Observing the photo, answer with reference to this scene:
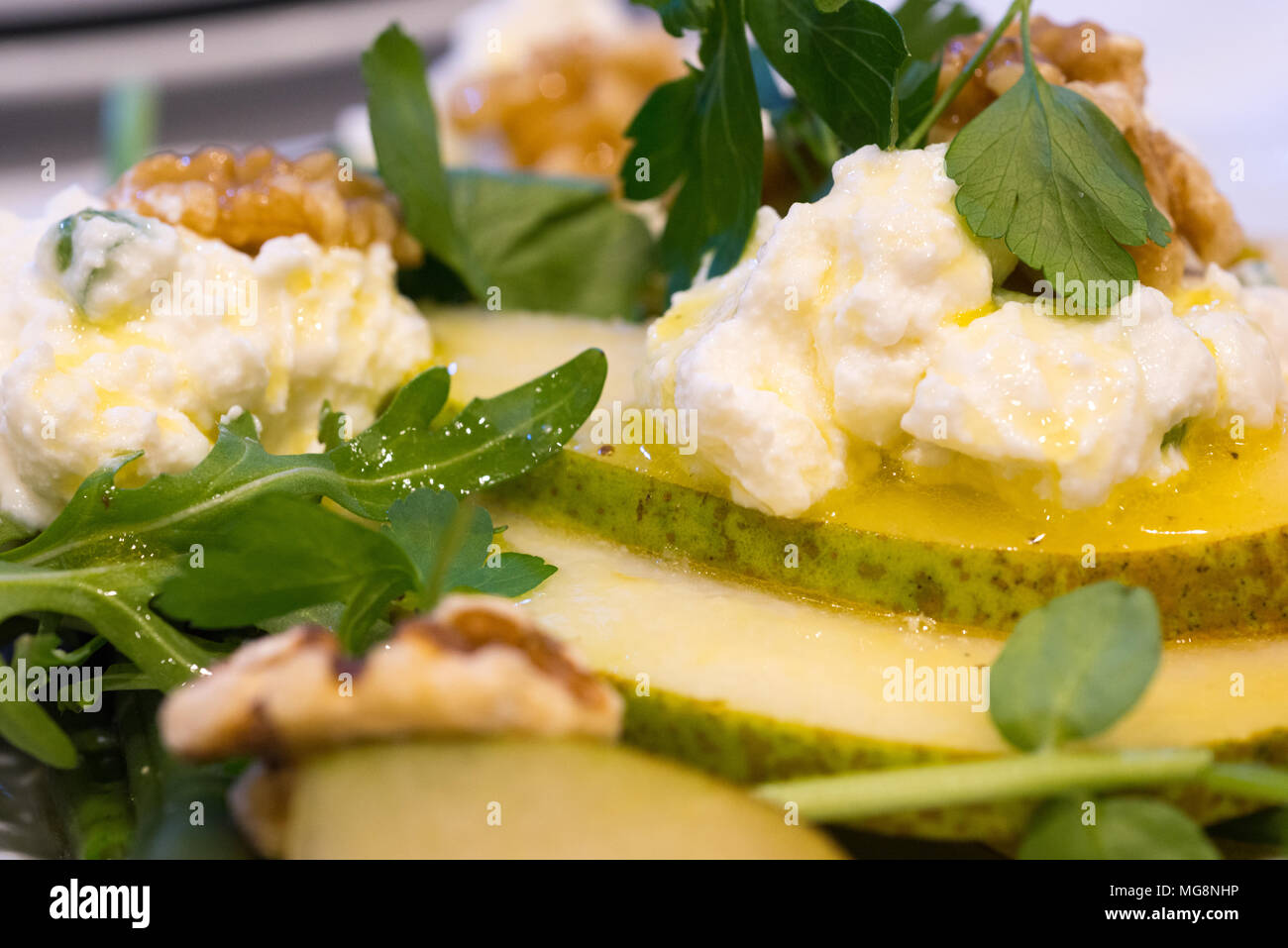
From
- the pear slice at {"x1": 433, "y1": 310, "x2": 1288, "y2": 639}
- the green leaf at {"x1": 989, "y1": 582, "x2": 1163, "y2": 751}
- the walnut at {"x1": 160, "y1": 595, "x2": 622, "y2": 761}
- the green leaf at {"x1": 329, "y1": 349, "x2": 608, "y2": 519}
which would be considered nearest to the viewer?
the walnut at {"x1": 160, "y1": 595, "x2": 622, "y2": 761}

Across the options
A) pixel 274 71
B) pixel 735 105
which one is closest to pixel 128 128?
pixel 274 71

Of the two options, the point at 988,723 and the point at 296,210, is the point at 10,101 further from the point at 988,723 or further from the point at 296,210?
the point at 988,723

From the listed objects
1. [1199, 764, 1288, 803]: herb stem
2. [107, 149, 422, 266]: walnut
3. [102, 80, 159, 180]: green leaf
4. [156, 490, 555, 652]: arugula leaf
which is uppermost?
[102, 80, 159, 180]: green leaf

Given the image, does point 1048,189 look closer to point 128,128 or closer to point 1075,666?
point 1075,666

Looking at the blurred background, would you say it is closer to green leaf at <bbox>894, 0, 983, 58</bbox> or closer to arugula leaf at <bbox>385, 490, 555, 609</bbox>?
green leaf at <bbox>894, 0, 983, 58</bbox>

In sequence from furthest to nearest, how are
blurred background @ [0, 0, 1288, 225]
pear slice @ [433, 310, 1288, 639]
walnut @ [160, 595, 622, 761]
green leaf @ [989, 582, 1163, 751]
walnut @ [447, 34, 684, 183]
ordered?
1. blurred background @ [0, 0, 1288, 225]
2. walnut @ [447, 34, 684, 183]
3. pear slice @ [433, 310, 1288, 639]
4. green leaf @ [989, 582, 1163, 751]
5. walnut @ [160, 595, 622, 761]

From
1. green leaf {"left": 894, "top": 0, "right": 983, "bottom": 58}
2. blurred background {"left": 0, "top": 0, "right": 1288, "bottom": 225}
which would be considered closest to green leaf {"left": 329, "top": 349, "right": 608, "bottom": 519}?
green leaf {"left": 894, "top": 0, "right": 983, "bottom": 58}
